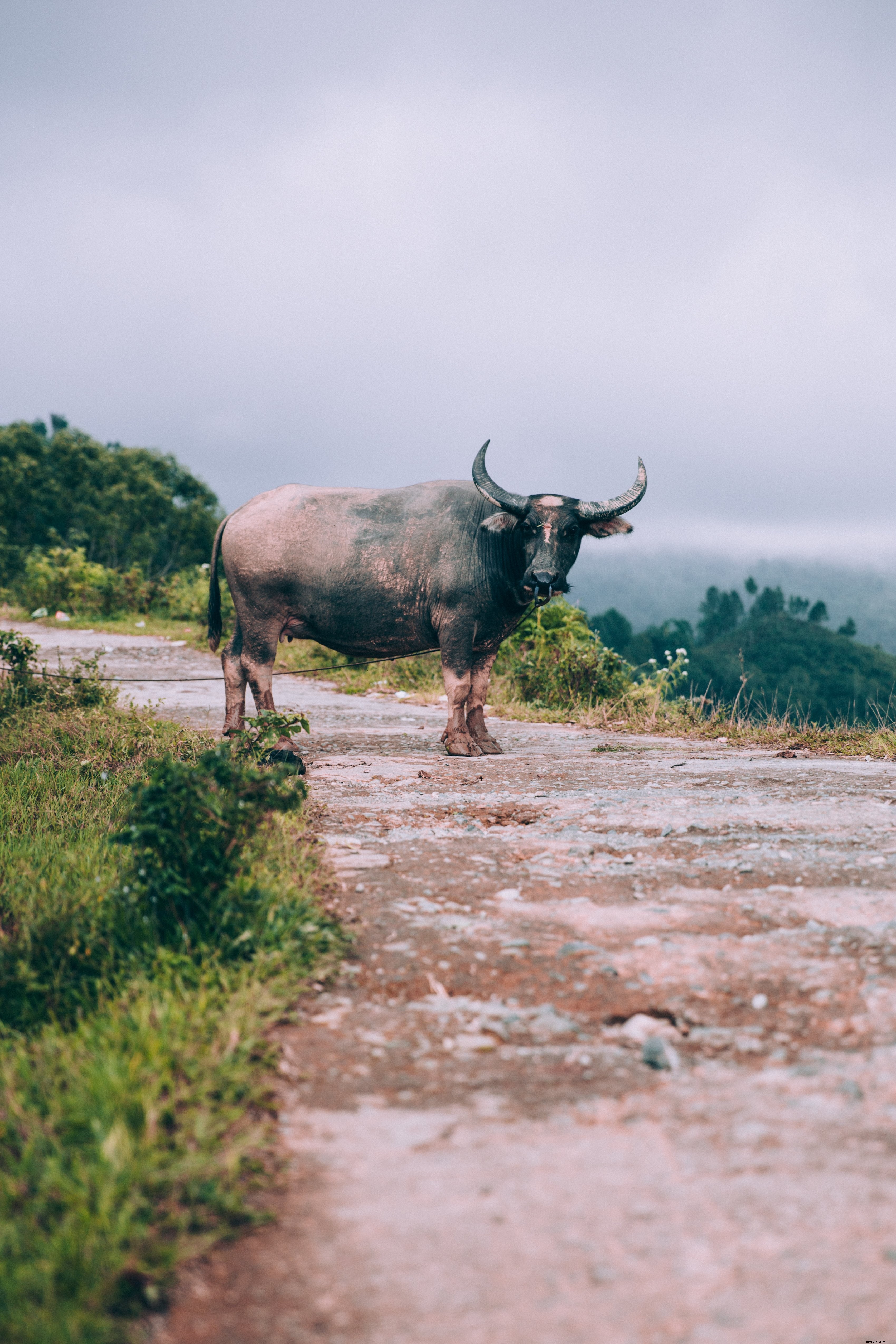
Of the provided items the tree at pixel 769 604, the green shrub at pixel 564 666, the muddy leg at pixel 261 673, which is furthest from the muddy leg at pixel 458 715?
the tree at pixel 769 604

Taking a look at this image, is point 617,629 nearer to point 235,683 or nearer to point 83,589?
point 83,589

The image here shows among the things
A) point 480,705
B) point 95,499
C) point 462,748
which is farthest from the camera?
point 95,499

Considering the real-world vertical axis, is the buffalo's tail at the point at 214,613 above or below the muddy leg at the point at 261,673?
above

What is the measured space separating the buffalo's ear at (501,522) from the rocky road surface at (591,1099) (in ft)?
8.40

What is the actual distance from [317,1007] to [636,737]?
571cm

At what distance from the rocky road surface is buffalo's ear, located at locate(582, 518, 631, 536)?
272 cm

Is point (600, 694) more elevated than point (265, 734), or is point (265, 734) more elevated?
point (600, 694)

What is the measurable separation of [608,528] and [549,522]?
57 cm

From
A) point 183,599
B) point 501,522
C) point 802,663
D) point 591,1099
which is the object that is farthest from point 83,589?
point 802,663

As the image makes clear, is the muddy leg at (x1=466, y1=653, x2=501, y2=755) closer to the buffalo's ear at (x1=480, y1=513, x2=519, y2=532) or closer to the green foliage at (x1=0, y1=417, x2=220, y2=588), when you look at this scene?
the buffalo's ear at (x1=480, y1=513, x2=519, y2=532)

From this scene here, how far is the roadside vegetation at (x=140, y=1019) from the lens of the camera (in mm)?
1625

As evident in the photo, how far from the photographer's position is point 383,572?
21.4 ft

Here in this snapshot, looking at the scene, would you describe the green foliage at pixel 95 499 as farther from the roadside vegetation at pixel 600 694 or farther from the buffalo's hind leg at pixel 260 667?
the buffalo's hind leg at pixel 260 667

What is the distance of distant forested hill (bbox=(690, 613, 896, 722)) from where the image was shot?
5631 cm
